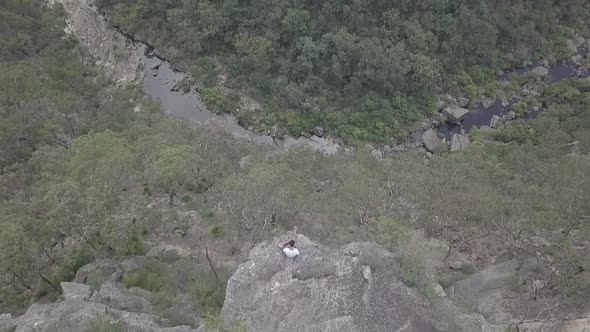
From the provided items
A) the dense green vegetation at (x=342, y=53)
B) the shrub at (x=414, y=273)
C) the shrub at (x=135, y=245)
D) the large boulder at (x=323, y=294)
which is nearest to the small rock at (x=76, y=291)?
the shrub at (x=135, y=245)

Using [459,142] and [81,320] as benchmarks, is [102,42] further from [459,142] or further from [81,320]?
[81,320]

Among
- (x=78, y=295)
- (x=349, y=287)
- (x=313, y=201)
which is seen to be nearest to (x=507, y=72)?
(x=313, y=201)

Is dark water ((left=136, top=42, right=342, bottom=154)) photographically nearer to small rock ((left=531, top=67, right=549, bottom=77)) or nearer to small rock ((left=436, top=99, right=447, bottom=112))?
small rock ((left=436, top=99, right=447, bottom=112))

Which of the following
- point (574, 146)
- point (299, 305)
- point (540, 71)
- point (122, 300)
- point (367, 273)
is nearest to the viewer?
point (299, 305)

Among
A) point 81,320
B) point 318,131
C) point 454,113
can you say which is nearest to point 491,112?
point 454,113

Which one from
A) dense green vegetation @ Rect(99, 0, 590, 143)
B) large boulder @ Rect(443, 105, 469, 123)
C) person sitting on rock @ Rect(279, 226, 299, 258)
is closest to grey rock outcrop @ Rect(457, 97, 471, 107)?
large boulder @ Rect(443, 105, 469, 123)
